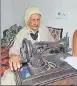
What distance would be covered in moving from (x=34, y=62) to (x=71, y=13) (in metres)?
1.07

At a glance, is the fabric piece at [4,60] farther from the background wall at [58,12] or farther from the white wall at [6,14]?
the white wall at [6,14]

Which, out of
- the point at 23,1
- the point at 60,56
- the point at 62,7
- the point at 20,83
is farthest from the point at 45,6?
the point at 20,83

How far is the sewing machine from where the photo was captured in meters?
0.95

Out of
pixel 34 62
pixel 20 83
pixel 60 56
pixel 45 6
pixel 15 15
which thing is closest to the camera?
pixel 20 83

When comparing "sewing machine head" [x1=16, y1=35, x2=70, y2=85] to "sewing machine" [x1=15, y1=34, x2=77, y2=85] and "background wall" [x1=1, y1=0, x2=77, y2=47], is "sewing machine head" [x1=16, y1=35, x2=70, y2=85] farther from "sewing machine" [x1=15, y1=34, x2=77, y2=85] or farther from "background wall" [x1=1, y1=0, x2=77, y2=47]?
"background wall" [x1=1, y1=0, x2=77, y2=47]

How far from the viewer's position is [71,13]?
2.00 m

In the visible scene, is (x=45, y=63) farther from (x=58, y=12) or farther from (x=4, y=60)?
(x=58, y=12)

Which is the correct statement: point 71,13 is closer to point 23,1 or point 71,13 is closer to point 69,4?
point 69,4

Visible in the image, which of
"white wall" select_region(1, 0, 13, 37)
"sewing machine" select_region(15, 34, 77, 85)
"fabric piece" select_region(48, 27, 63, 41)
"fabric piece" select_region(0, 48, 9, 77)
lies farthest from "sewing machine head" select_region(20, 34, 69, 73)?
"white wall" select_region(1, 0, 13, 37)

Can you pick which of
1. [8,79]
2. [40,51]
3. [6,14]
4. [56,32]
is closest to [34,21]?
[56,32]

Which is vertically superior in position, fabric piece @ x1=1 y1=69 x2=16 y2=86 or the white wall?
the white wall

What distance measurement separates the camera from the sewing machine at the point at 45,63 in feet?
3.11

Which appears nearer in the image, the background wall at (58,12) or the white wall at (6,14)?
the background wall at (58,12)

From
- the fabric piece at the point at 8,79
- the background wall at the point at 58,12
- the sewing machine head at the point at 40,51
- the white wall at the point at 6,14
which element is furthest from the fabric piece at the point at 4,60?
the white wall at the point at 6,14
